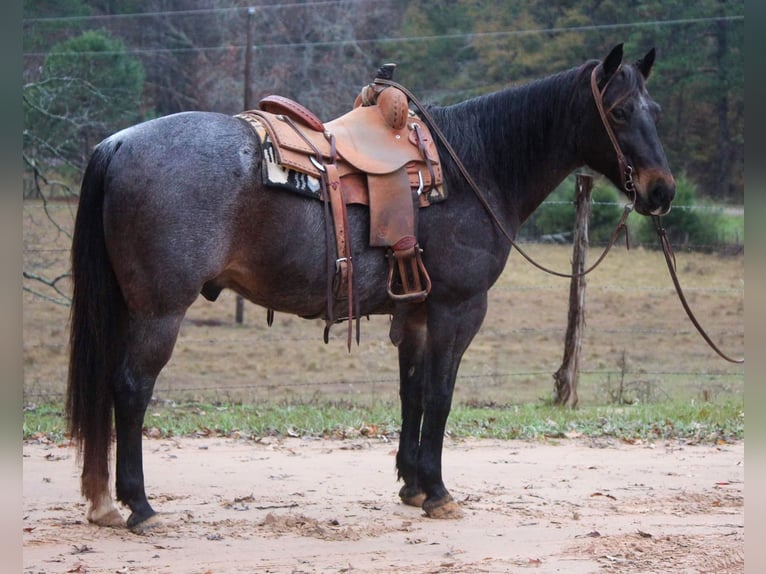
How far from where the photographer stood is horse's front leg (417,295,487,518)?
479 cm

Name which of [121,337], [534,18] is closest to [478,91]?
[534,18]

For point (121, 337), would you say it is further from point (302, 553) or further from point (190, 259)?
point (302, 553)

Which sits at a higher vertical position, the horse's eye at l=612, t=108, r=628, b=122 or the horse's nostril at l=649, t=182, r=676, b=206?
the horse's eye at l=612, t=108, r=628, b=122

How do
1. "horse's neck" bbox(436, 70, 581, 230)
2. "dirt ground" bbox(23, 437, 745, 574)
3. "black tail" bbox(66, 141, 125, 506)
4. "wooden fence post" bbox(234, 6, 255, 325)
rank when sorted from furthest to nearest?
"wooden fence post" bbox(234, 6, 255, 325)
"horse's neck" bbox(436, 70, 581, 230)
"black tail" bbox(66, 141, 125, 506)
"dirt ground" bbox(23, 437, 745, 574)

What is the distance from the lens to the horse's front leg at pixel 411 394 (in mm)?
5055

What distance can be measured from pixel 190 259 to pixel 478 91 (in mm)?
11200

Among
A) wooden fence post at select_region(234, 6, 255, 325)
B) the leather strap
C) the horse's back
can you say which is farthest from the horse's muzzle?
A: wooden fence post at select_region(234, 6, 255, 325)

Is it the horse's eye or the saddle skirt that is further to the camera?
the horse's eye

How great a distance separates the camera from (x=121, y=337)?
14.3 ft

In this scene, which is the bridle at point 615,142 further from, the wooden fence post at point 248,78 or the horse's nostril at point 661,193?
the wooden fence post at point 248,78

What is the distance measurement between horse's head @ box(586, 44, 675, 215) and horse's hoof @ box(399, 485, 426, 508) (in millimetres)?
1918

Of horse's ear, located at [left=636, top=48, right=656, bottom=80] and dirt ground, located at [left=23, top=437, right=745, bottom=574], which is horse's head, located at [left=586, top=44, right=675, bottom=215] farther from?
dirt ground, located at [left=23, top=437, right=745, bottom=574]

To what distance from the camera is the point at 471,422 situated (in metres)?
7.24

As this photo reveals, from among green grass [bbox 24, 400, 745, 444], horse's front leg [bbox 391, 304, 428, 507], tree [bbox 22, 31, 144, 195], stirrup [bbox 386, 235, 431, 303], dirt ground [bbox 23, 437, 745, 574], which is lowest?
dirt ground [bbox 23, 437, 745, 574]
